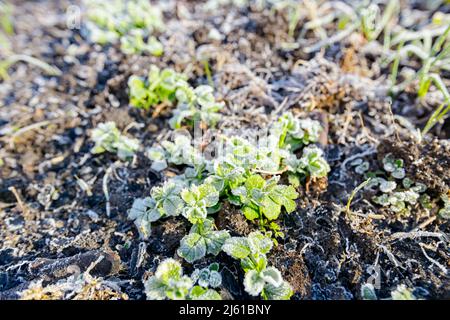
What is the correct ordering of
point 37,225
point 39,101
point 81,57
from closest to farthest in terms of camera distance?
point 37,225
point 39,101
point 81,57

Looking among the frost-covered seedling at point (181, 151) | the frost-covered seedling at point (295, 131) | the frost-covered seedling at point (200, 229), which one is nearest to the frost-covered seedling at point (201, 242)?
the frost-covered seedling at point (200, 229)

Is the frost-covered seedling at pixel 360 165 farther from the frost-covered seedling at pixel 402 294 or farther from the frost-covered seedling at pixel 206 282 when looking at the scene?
the frost-covered seedling at pixel 206 282

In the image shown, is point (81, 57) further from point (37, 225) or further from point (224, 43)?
point (37, 225)

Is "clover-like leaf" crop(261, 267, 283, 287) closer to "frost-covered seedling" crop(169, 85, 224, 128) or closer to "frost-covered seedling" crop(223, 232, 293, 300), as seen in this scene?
"frost-covered seedling" crop(223, 232, 293, 300)

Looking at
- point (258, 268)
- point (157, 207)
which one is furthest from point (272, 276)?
point (157, 207)

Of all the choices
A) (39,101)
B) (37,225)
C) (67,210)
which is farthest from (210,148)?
(39,101)

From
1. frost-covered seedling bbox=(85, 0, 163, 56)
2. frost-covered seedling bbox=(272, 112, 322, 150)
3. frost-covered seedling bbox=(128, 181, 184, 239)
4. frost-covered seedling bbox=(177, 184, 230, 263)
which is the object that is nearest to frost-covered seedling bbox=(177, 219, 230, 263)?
frost-covered seedling bbox=(177, 184, 230, 263)

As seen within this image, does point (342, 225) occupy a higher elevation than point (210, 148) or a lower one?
lower
